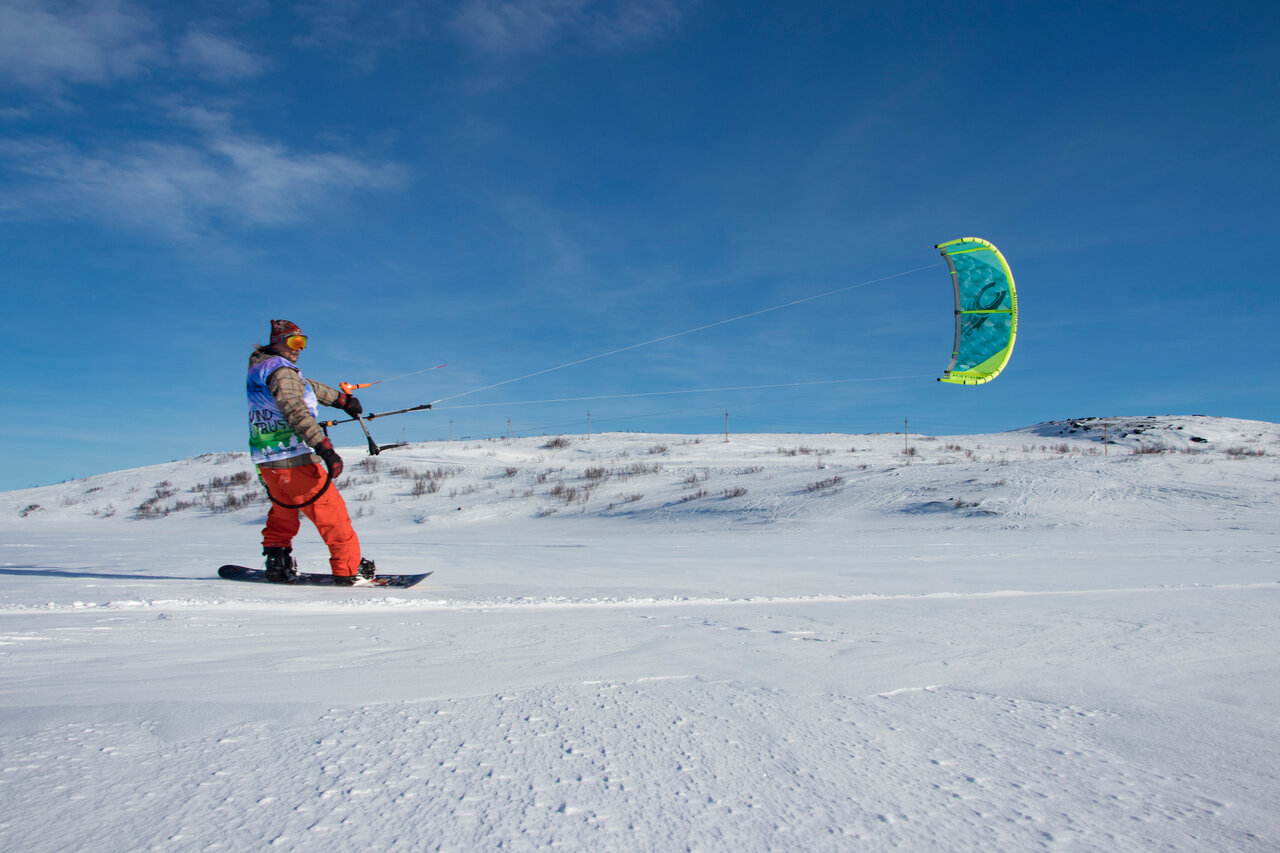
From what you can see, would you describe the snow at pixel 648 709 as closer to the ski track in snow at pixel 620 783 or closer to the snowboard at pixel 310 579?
the ski track in snow at pixel 620 783

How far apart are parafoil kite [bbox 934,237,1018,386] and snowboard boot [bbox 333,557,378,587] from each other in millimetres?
8596

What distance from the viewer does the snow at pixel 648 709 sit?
3.80 feet

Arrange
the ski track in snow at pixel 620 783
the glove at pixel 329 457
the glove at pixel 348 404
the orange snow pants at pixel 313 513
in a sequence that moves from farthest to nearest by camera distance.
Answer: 1. the glove at pixel 348 404
2. the orange snow pants at pixel 313 513
3. the glove at pixel 329 457
4. the ski track in snow at pixel 620 783

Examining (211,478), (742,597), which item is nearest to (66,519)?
(211,478)

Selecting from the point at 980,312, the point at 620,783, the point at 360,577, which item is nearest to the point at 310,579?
the point at 360,577

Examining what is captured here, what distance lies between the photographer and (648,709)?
1.77 metres

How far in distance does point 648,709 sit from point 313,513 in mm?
3714

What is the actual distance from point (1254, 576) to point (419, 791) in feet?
18.8

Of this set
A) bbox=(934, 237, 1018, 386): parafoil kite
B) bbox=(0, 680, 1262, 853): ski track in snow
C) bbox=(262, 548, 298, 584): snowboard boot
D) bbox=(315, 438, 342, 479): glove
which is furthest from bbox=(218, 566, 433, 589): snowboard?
bbox=(934, 237, 1018, 386): parafoil kite

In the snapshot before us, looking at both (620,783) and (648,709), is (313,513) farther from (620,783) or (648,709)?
(620,783)

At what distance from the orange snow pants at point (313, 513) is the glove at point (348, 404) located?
1.81ft

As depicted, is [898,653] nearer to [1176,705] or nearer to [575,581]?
[1176,705]

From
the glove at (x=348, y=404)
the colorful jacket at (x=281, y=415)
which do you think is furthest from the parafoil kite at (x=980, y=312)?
the colorful jacket at (x=281, y=415)

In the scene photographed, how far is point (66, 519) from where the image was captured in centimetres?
1627
